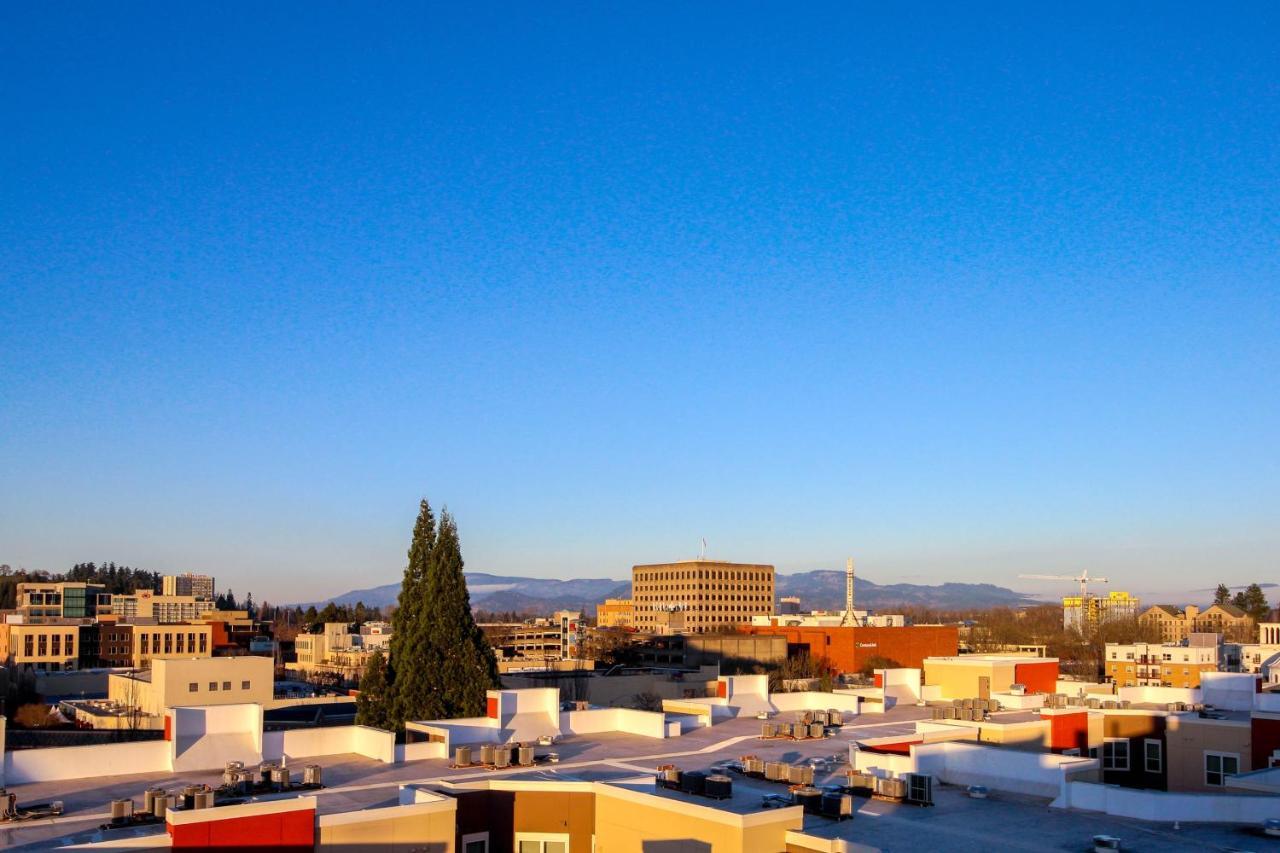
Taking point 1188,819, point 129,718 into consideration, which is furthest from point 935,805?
point 129,718

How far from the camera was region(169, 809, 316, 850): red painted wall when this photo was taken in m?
16.8

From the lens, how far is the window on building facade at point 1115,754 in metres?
31.4

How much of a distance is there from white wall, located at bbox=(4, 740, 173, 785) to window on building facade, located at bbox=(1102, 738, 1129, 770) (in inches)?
906

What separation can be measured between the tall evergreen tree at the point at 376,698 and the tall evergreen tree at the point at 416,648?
0.30 m

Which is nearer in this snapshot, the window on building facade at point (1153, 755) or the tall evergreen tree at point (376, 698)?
the window on building facade at point (1153, 755)

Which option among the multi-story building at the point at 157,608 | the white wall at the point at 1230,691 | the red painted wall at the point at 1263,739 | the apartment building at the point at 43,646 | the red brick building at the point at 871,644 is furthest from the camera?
the multi-story building at the point at 157,608

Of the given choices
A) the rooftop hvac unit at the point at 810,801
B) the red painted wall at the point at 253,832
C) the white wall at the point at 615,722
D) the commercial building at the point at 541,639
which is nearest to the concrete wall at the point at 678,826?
the rooftop hvac unit at the point at 810,801

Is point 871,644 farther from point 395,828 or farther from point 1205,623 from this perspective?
point 395,828

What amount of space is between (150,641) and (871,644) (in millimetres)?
73883

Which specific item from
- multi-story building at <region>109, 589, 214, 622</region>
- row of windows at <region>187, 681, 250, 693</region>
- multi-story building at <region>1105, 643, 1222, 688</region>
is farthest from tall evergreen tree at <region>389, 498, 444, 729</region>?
multi-story building at <region>109, 589, 214, 622</region>

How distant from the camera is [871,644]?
114375 mm

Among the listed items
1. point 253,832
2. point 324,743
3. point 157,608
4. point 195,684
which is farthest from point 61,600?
point 253,832

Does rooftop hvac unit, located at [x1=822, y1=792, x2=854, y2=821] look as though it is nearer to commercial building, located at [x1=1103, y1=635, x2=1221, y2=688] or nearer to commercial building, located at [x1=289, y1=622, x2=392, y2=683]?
commercial building, located at [x1=1103, y1=635, x2=1221, y2=688]

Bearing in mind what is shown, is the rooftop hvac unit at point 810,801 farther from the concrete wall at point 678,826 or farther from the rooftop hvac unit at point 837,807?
the concrete wall at point 678,826
